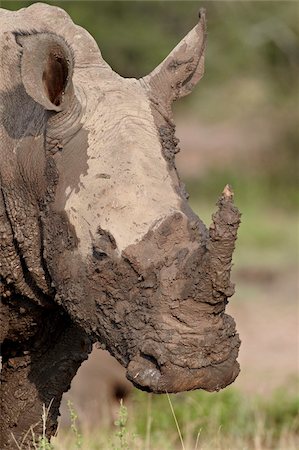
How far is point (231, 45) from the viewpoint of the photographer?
2027 cm

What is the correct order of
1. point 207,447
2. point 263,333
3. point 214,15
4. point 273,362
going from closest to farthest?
point 207,447 → point 273,362 → point 263,333 → point 214,15

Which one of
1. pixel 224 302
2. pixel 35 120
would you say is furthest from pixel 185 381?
pixel 35 120

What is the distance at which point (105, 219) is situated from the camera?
15.5 feet

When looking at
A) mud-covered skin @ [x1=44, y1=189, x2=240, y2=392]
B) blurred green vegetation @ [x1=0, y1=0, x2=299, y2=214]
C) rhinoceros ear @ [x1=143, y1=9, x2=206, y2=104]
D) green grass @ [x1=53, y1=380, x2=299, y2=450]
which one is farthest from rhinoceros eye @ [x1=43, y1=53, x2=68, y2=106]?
blurred green vegetation @ [x1=0, y1=0, x2=299, y2=214]

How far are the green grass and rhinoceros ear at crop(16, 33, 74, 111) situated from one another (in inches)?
90.9

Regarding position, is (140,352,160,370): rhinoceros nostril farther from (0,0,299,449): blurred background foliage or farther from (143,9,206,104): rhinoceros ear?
(0,0,299,449): blurred background foliage

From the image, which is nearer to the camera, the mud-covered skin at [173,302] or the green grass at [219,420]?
the mud-covered skin at [173,302]

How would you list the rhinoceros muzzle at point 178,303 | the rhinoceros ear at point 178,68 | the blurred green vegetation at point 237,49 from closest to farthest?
1. the rhinoceros muzzle at point 178,303
2. the rhinoceros ear at point 178,68
3. the blurred green vegetation at point 237,49

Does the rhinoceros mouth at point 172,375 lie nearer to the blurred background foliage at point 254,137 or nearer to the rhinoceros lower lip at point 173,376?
the rhinoceros lower lip at point 173,376

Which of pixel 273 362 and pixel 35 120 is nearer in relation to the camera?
pixel 35 120

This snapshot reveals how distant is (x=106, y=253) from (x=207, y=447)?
1.41 m

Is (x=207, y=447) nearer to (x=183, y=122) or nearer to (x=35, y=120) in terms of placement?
(x=35, y=120)

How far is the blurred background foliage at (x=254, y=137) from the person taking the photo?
12.5 metres

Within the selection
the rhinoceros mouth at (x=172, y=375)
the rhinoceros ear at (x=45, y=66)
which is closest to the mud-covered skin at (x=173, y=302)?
the rhinoceros mouth at (x=172, y=375)
